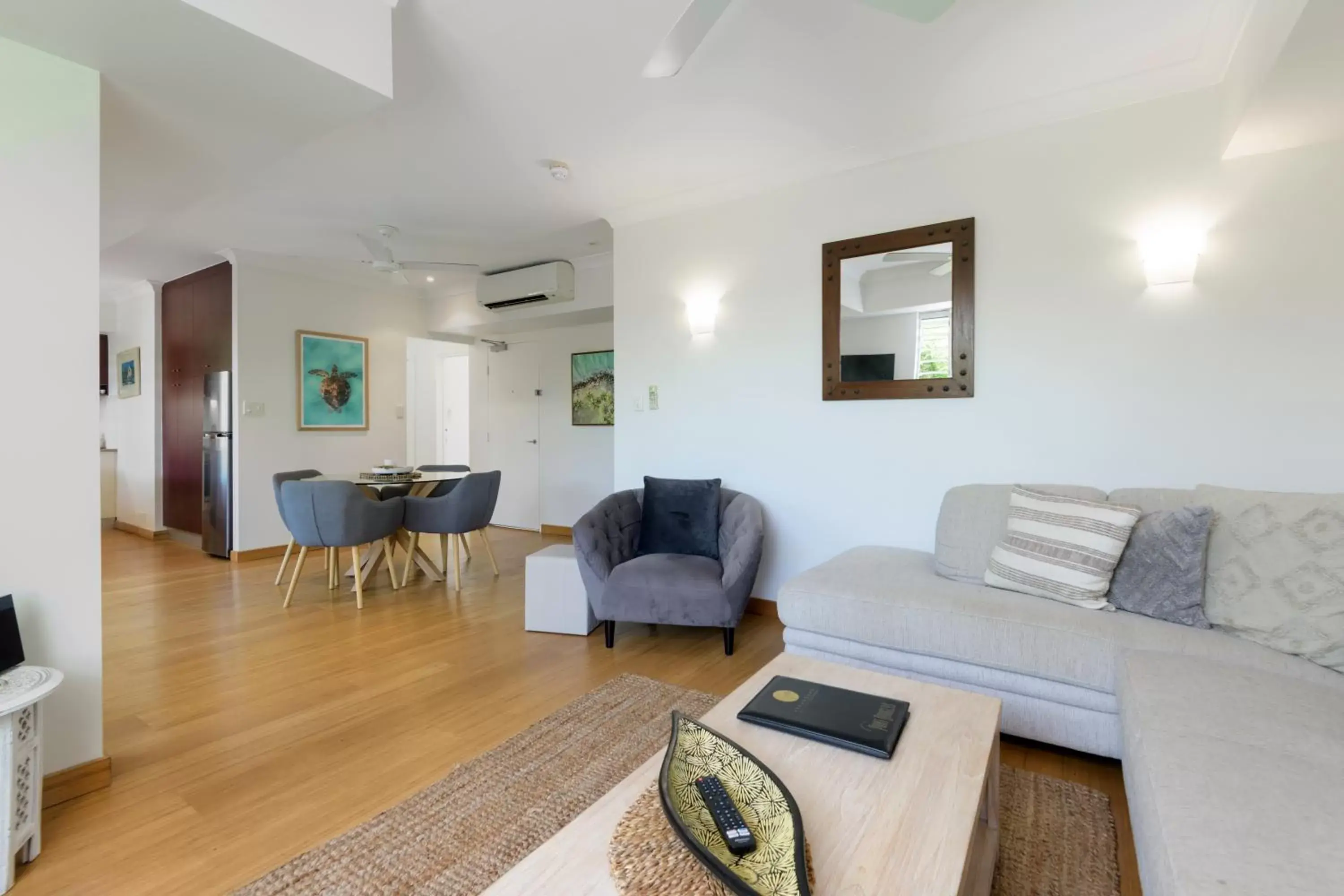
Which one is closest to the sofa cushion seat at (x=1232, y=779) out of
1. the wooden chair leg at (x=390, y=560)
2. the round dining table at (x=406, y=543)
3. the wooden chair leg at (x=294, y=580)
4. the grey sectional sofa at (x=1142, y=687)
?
the grey sectional sofa at (x=1142, y=687)

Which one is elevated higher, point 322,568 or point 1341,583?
point 1341,583

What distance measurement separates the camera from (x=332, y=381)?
5.54 m

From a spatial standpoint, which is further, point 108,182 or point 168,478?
point 168,478

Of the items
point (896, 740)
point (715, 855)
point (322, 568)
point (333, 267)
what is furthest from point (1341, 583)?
point (333, 267)

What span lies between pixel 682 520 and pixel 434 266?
109 inches

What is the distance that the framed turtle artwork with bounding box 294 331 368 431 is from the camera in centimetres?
534

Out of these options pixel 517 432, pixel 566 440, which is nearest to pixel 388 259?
pixel 566 440

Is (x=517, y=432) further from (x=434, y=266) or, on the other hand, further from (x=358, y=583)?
(x=358, y=583)

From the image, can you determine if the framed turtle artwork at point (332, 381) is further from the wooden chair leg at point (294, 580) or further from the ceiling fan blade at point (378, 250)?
the wooden chair leg at point (294, 580)

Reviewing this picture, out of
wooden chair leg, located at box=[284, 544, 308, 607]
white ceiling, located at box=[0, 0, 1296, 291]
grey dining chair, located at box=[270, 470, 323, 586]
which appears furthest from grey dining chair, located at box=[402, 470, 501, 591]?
white ceiling, located at box=[0, 0, 1296, 291]

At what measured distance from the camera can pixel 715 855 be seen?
0.91m

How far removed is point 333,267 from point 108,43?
3772 millimetres

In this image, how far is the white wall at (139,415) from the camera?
19.3 feet

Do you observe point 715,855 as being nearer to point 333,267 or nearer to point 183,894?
point 183,894
